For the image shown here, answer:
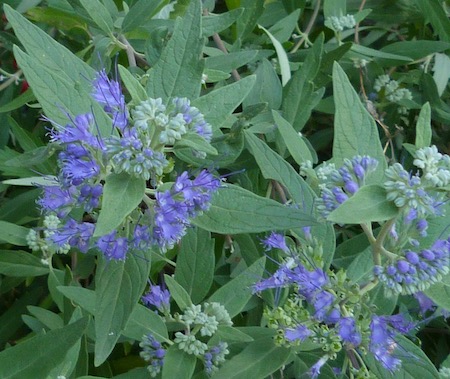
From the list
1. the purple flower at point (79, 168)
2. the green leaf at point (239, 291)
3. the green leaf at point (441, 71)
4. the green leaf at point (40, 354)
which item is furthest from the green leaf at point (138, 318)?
the green leaf at point (441, 71)

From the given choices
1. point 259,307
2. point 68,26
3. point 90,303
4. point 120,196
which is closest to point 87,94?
point 120,196

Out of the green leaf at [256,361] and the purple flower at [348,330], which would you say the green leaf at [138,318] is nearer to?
the green leaf at [256,361]

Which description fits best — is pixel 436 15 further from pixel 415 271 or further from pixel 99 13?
pixel 415 271

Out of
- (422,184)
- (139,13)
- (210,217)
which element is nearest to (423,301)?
(422,184)

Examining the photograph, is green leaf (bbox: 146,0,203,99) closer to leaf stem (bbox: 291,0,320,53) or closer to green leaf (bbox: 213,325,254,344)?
green leaf (bbox: 213,325,254,344)

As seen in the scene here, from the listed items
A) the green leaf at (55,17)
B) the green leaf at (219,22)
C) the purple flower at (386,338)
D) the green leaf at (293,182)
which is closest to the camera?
the purple flower at (386,338)

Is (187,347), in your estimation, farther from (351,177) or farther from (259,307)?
(351,177)
